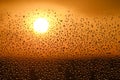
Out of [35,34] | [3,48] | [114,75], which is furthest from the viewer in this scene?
[35,34]

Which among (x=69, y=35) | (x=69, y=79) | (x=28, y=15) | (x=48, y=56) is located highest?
(x=28, y=15)

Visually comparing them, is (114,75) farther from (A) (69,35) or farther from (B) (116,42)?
(A) (69,35)

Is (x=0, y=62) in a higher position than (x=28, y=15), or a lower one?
lower

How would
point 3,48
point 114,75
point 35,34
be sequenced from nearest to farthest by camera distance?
point 114,75 < point 3,48 < point 35,34

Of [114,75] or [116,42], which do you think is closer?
[114,75]

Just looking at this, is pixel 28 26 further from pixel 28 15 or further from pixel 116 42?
pixel 116 42

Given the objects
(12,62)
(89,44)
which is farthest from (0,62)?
(89,44)

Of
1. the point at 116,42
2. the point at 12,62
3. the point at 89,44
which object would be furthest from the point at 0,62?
the point at 116,42
